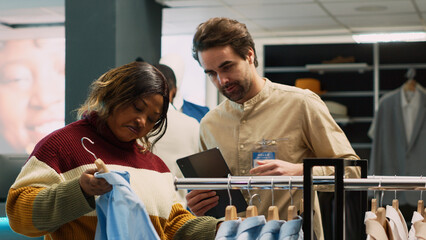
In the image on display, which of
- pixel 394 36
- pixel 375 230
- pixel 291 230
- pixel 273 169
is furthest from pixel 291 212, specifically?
pixel 394 36

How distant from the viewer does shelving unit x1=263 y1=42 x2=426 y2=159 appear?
304 inches

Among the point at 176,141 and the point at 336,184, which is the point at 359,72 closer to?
the point at 176,141

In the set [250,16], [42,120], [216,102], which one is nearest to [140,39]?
[42,120]

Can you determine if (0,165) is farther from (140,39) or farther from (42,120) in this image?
(42,120)

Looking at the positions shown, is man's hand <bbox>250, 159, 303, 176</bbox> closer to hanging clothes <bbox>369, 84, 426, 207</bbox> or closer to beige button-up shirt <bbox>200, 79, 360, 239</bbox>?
beige button-up shirt <bbox>200, 79, 360, 239</bbox>

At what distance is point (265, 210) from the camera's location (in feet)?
7.55

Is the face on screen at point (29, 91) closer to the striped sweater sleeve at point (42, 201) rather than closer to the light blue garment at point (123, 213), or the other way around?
the striped sweater sleeve at point (42, 201)

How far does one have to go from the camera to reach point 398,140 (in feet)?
21.7

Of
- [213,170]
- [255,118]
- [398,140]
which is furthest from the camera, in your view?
[398,140]

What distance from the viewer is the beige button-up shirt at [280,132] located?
2.27 meters

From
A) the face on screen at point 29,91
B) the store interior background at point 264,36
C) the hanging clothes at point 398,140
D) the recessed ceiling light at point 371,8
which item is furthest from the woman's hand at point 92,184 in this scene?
the recessed ceiling light at point 371,8

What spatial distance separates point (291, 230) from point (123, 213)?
1.39 feet

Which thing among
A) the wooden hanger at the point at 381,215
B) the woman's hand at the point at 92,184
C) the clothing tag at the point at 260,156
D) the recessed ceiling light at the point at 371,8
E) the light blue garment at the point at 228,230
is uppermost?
the recessed ceiling light at the point at 371,8

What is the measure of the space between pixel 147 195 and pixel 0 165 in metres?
1.97
